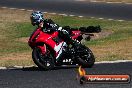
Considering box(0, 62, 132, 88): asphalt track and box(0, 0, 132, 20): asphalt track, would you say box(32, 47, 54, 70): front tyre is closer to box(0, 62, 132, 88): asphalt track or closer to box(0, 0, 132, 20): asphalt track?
box(0, 62, 132, 88): asphalt track

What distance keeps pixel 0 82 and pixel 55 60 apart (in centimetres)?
253

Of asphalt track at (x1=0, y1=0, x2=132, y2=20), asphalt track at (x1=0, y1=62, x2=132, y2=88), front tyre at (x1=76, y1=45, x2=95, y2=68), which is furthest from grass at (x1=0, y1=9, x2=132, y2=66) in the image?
asphalt track at (x1=0, y1=62, x2=132, y2=88)

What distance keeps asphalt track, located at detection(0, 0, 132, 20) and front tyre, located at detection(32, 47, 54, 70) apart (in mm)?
16647

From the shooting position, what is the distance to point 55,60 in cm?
1374

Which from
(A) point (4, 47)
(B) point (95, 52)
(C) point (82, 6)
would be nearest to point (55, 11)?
(C) point (82, 6)

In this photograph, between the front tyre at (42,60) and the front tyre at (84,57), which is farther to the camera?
the front tyre at (84,57)

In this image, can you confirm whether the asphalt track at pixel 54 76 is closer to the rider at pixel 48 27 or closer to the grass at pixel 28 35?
the rider at pixel 48 27

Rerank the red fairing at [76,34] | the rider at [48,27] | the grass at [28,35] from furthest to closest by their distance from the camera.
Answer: the grass at [28,35], the red fairing at [76,34], the rider at [48,27]

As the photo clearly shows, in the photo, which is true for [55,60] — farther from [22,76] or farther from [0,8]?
[0,8]

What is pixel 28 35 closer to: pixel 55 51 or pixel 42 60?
pixel 55 51

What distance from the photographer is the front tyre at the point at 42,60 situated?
525 inches

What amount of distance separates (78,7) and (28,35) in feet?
35.0

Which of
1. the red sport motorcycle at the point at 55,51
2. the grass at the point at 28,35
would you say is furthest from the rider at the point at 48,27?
the grass at the point at 28,35

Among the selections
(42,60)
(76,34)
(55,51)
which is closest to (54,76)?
(42,60)
